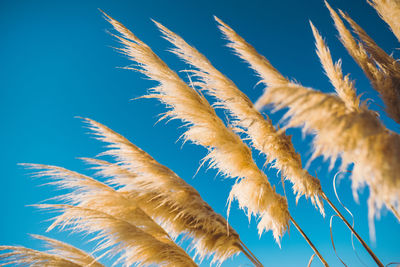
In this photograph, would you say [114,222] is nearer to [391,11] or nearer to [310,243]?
[310,243]

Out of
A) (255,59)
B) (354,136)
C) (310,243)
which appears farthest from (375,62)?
(354,136)

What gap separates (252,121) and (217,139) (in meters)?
0.37

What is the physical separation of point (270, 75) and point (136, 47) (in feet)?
4.16

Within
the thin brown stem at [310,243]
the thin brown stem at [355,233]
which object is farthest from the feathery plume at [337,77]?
the thin brown stem at [310,243]

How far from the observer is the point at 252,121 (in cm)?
218

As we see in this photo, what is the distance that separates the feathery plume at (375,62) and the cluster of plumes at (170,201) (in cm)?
181

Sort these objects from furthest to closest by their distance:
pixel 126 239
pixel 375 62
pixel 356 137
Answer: pixel 375 62
pixel 126 239
pixel 356 137

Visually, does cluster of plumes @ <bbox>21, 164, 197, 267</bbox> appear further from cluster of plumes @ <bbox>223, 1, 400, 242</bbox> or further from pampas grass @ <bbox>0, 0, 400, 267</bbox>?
cluster of plumes @ <bbox>223, 1, 400, 242</bbox>

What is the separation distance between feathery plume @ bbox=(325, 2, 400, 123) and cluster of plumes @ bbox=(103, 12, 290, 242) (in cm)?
126

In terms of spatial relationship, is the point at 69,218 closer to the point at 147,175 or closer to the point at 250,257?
the point at 147,175

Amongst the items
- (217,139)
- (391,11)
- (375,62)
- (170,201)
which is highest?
(391,11)

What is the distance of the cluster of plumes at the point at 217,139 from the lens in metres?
2.11

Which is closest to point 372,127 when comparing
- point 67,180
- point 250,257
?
point 250,257

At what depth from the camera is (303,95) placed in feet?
3.04
